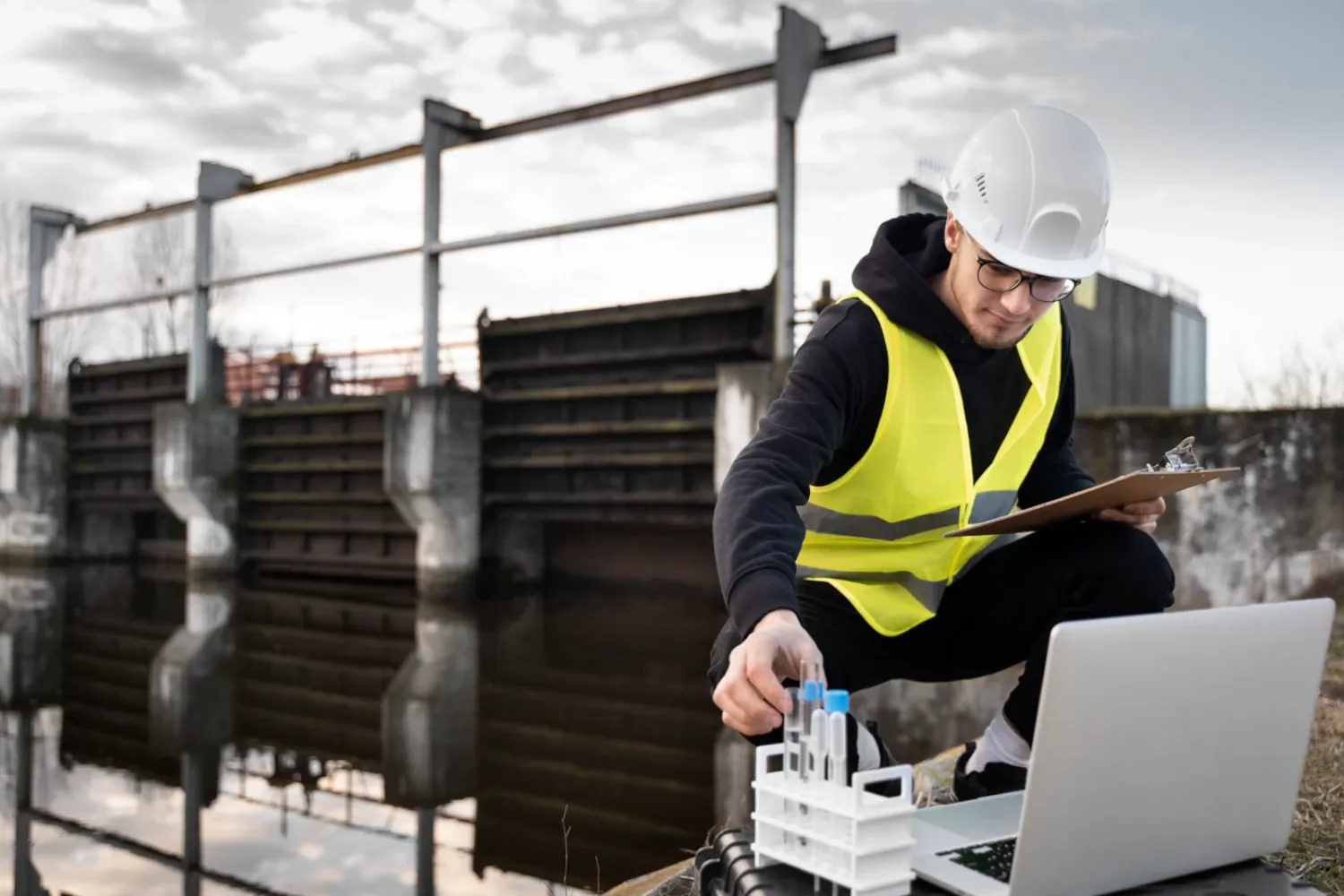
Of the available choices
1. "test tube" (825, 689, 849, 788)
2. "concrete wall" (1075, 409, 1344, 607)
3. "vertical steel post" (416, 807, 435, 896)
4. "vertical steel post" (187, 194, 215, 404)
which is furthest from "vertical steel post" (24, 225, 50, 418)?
"test tube" (825, 689, 849, 788)

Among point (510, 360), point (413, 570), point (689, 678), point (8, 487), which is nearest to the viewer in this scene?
point (689, 678)

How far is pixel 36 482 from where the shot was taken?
13555 mm

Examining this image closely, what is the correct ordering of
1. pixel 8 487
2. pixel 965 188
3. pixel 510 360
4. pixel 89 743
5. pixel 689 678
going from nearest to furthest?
pixel 965 188 → pixel 89 743 → pixel 689 678 → pixel 510 360 → pixel 8 487

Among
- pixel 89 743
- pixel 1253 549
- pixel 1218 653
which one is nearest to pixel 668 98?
pixel 1253 549

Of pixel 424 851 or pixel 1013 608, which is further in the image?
pixel 424 851

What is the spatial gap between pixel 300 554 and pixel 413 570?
1.64 meters

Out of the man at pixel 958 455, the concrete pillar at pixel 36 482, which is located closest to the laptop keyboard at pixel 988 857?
the man at pixel 958 455

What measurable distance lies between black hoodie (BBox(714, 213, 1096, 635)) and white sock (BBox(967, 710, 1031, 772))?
445 millimetres

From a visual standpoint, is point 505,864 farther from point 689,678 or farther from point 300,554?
point 300,554

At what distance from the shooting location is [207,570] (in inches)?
454

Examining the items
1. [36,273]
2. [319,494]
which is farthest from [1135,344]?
[36,273]

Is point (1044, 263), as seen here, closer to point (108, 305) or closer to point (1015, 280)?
point (1015, 280)

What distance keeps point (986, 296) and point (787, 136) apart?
20.4 feet

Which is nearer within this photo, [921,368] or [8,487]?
[921,368]
